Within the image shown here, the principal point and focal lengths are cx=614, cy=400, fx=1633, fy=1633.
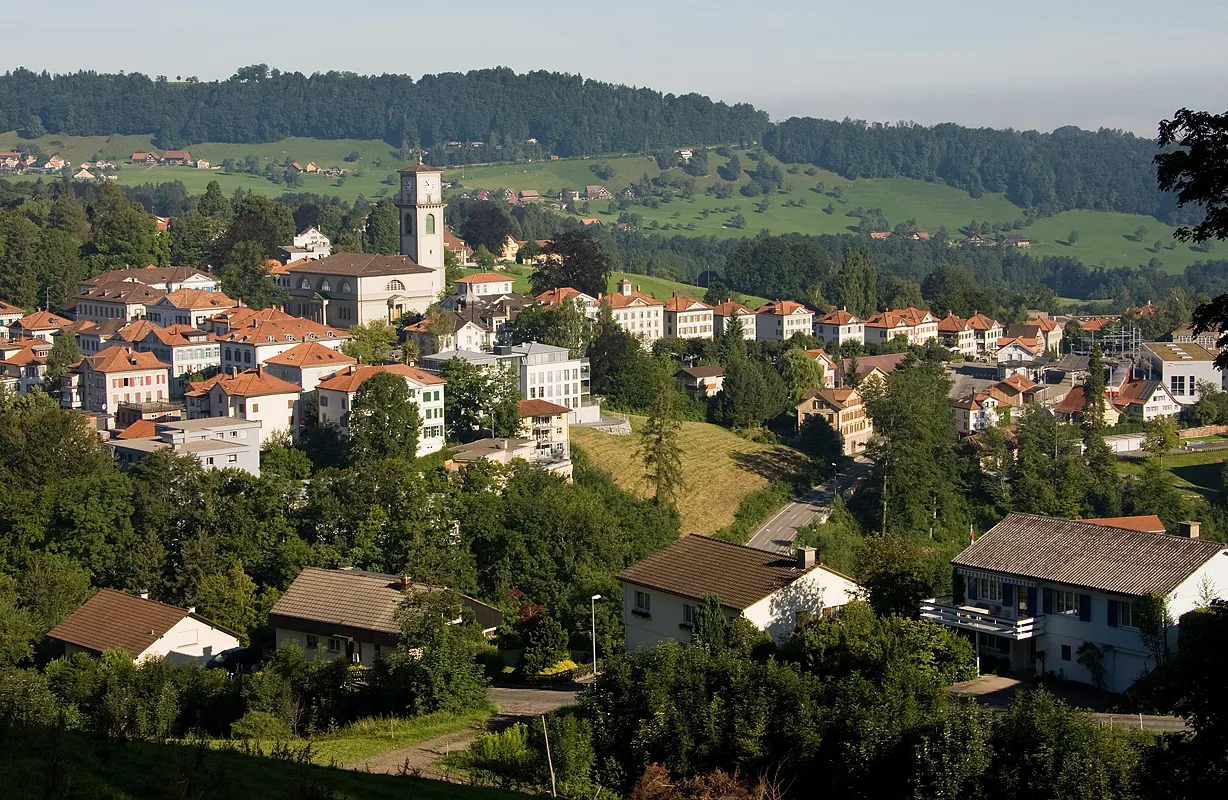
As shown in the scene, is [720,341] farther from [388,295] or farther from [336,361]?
[336,361]

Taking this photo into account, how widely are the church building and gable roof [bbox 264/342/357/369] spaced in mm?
8394

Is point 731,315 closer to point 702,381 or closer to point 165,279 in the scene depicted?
point 702,381

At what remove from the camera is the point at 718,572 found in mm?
24484

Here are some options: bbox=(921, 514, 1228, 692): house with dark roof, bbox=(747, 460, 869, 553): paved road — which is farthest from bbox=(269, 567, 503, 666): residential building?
bbox=(747, 460, 869, 553): paved road

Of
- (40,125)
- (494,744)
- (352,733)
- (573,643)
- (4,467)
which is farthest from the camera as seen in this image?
(40,125)

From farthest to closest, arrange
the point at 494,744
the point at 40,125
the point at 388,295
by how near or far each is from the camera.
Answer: the point at 40,125, the point at 388,295, the point at 494,744

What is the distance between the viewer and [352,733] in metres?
21.0

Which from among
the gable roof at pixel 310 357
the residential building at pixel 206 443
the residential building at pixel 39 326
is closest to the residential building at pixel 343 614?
the residential building at pixel 206 443

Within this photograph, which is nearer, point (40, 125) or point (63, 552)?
point (63, 552)

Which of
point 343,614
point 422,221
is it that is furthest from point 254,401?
point 343,614

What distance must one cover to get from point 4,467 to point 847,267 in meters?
47.0

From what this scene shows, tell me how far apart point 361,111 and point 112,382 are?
146m

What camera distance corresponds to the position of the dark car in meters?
29.1

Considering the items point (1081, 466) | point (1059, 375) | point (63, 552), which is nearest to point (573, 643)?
point (63, 552)
